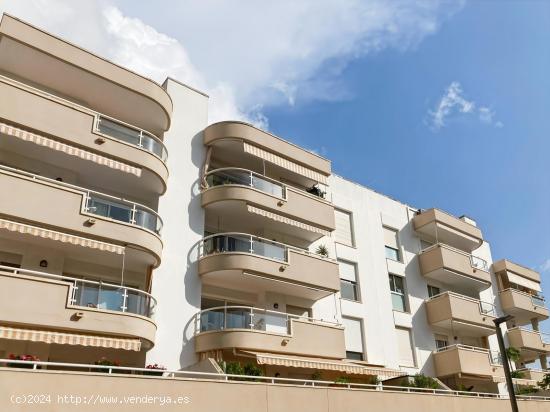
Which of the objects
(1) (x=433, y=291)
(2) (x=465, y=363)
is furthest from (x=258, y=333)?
(1) (x=433, y=291)

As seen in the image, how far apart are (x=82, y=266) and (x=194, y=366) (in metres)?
5.61

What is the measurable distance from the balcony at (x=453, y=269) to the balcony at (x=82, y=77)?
17715 mm

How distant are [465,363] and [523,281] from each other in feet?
53.4

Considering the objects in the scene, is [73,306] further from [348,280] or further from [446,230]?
[446,230]

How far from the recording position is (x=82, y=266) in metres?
19.9

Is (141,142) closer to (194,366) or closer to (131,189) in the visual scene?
(131,189)

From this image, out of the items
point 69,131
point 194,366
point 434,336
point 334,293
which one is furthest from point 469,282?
point 69,131

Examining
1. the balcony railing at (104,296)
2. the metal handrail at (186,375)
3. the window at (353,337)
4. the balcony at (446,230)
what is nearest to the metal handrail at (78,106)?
the balcony railing at (104,296)

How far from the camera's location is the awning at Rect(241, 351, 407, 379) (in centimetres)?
2008

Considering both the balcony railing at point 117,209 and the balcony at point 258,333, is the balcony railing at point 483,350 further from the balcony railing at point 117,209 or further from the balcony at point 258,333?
the balcony railing at point 117,209

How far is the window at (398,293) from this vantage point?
97.9 feet

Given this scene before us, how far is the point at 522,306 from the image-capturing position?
38562 mm

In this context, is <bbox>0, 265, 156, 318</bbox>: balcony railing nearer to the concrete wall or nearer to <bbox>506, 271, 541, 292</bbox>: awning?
the concrete wall

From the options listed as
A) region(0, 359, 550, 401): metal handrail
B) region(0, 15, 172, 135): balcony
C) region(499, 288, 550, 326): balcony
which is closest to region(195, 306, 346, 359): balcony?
region(0, 359, 550, 401): metal handrail
